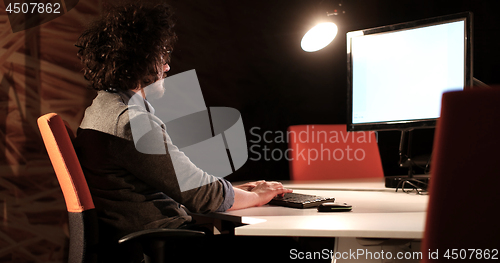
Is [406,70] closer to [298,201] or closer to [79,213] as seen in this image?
[298,201]

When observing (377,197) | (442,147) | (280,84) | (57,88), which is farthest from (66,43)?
(442,147)

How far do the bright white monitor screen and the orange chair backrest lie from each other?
1.18m

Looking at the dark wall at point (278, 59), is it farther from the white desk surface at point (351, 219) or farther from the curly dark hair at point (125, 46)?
the white desk surface at point (351, 219)

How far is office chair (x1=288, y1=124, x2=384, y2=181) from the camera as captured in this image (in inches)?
85.8

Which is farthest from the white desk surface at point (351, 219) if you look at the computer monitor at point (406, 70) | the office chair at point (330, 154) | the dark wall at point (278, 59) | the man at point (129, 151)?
the dark wall at point (278, 59)

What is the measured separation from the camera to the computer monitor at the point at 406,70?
1.35 metres

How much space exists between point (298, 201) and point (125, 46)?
746mm

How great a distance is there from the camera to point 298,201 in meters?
1.12

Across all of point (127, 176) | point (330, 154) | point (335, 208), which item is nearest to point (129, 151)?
point (127, 176)

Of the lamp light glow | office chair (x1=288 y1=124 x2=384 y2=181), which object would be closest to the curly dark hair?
the lamp light glow

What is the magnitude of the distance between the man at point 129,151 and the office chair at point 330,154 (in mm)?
987

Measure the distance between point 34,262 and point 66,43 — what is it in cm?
123

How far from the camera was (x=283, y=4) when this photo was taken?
2906 mm

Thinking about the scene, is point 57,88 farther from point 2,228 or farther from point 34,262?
point 34,262
